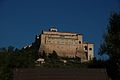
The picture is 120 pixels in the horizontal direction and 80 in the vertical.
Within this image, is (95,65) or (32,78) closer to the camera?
(32,78)

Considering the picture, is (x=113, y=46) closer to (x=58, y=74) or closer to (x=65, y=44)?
(x=58, y=74)

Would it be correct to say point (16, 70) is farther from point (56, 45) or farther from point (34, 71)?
point (56, 45)

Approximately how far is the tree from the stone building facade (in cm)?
9479

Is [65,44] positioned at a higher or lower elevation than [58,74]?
higher

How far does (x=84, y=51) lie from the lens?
12781 cm

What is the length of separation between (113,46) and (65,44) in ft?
335

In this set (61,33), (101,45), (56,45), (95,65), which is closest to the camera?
(101,45)

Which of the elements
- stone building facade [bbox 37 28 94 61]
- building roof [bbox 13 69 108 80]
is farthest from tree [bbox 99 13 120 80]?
stone building facade [bbox 37 28 94 61]

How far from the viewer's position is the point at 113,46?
22375 mm

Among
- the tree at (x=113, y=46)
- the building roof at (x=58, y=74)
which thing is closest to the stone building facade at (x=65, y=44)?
the tree at (x=113, y=46)

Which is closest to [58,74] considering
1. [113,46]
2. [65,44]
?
[113,46]

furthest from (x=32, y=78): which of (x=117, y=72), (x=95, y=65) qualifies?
Result: (x=95, y=65)

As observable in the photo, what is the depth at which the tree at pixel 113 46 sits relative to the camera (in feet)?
72.3

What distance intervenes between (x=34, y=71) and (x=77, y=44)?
→ 347ft
